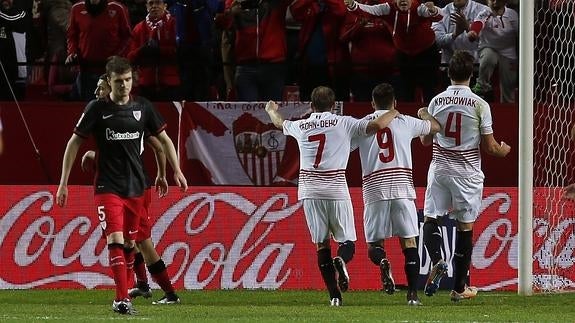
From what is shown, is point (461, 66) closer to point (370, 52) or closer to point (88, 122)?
point (88, 122)

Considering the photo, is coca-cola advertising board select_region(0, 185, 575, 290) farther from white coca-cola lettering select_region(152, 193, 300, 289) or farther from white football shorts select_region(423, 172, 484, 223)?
white football shorts select_region(423, 172, 484, 223)

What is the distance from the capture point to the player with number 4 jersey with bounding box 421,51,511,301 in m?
12.9

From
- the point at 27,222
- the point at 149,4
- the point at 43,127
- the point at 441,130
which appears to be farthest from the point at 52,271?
the point at 441,130

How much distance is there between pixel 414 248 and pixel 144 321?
10.8 feet

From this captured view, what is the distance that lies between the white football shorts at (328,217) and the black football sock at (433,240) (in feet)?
3.21

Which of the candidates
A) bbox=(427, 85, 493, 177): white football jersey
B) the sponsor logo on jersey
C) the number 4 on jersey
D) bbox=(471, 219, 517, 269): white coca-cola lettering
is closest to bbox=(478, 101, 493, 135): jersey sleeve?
bbox=(427, 85, 493, 177): white football jersey

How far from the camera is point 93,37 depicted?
54.7 feet

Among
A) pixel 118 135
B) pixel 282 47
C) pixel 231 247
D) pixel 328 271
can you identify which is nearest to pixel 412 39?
pixel 282 47

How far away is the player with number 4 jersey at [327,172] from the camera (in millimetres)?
12430

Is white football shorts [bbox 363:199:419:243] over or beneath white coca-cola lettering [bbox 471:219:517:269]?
over

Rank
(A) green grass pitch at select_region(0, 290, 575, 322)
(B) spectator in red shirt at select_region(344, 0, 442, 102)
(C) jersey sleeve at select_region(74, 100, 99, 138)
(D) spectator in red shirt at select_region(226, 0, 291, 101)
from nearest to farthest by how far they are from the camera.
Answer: (A) green grass pitch at select_region(0, 290, 575, 322) → (C) jersey sleeve at select_region(74, 100, 99, 138) → (B) spectator in red shirt at select_region(344, 0, 442, 102) → (D) spectator in red shirt at select_region(226, 0, 291, 101)

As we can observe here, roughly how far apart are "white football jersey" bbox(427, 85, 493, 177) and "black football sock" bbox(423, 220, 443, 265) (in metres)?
0.55

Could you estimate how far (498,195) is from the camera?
15203 mm

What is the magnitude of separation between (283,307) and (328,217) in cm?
89
